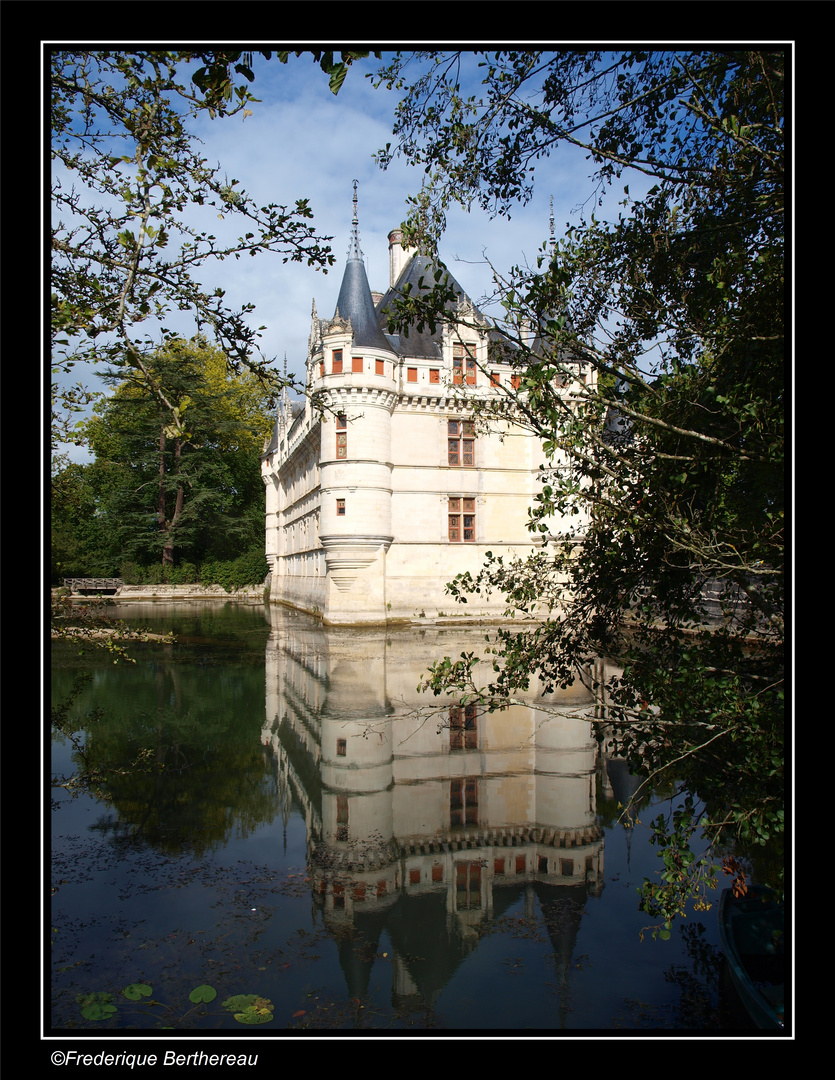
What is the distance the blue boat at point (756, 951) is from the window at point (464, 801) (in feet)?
7.21

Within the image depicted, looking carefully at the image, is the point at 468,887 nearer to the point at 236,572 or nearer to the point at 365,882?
the point at 365,882

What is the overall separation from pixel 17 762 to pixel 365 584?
18341 mm

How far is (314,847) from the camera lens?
4.93 meters

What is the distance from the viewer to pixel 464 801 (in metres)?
5.82

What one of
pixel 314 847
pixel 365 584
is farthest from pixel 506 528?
pixel 314 847

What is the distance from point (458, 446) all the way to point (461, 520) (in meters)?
2.57

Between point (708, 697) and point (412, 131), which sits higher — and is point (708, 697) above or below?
below

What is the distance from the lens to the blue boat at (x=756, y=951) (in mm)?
2783

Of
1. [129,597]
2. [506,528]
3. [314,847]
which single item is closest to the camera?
[314,847]

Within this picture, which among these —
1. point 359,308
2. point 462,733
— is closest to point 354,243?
point 359,308

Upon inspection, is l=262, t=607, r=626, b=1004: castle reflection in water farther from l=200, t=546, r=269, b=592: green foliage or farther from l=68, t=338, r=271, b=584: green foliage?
l=200, t=546, r=269, b=592: green foliage

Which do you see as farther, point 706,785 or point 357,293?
point 357,293

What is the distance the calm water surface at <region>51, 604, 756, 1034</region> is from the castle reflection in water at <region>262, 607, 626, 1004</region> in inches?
0.9

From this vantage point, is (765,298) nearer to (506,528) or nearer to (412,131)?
(412,131)
